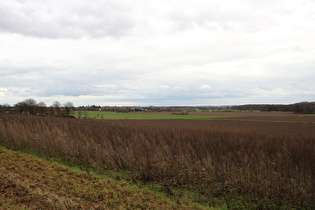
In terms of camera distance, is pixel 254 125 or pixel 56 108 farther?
pixel 56 108

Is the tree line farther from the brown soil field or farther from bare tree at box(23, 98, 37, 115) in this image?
the brown soil field

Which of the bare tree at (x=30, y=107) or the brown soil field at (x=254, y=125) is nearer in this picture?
the brown soil field at (x=254, y=125)

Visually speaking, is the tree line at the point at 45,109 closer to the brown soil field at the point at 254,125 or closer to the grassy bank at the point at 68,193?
the brown soil field at the point at 254,125

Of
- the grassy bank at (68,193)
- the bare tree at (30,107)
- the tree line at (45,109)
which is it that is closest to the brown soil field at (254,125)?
the grassy bank at (68,193)

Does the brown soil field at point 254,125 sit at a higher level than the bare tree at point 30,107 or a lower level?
lower

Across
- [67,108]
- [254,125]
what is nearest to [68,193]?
[254,125]

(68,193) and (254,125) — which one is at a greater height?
(68,193)

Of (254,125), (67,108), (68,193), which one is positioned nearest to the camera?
(68,193)

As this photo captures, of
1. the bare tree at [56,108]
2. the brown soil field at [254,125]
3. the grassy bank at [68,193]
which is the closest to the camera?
the grassy bank at [68,193]

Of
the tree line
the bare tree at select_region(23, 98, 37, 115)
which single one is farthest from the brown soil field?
the bare tree at select_region(23, 98, 37, 115)

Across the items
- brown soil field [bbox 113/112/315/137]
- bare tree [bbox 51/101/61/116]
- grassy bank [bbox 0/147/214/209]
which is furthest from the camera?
bare tree [bbox 51/101/61/116]

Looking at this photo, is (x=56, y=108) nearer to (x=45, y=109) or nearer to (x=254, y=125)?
(x=45, y=109)

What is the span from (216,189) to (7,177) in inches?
265

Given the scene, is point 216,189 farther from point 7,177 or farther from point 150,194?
point 7,177
